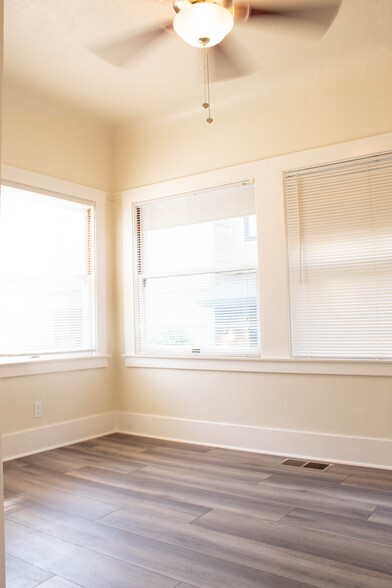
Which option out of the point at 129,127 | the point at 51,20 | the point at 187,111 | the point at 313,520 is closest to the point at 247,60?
the point at 187,111

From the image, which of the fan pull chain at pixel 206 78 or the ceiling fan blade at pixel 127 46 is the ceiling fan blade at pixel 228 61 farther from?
the ceiling fan blade at pixel 127 46

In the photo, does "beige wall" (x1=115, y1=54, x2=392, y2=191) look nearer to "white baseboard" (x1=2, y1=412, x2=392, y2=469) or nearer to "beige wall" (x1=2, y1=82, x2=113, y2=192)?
"beige wall" (x1=2, y1=82, x2=113, y2=192)

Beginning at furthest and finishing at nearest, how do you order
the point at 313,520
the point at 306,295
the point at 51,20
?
the point at 306,295, the point at 51,20, the point at 313,520

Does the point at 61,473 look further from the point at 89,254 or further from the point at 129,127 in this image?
the point at 129,127

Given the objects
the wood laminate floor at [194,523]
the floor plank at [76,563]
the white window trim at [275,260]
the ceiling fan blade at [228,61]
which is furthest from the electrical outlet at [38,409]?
the ceiling fan blade at [228,61]

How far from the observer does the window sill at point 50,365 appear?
12.0 feet

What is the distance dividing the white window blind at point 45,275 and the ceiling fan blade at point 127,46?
54.4 inches

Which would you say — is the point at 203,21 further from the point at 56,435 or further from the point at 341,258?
the point at 56,435

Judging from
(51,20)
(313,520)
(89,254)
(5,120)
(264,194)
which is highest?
(51,20)

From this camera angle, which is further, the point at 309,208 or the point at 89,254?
the point at 89,254

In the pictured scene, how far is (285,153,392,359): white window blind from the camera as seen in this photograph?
3.33m

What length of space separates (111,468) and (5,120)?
107 inches

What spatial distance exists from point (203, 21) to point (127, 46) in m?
0.66

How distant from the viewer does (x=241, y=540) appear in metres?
2.20
